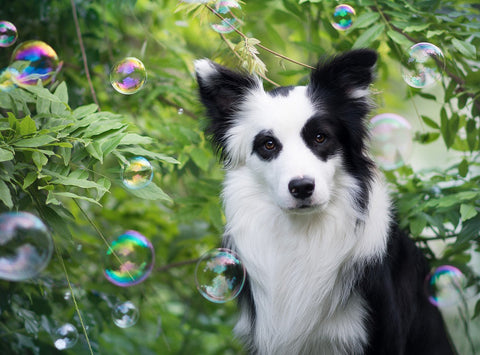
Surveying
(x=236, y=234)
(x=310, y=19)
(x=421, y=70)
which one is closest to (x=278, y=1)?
(x=310, y=19)

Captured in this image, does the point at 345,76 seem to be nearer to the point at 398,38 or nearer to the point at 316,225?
the point at 398,38

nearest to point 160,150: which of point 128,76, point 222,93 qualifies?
point 128,76

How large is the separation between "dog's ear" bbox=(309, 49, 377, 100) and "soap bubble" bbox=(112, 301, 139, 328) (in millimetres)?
1627

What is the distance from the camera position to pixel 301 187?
7.77 ft

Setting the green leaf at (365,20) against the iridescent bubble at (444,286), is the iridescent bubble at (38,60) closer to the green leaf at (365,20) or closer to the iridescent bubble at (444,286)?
the green leaf at (365,20)

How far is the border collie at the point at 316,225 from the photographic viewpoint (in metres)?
2.60

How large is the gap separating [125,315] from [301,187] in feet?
4.64

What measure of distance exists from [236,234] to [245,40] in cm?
103

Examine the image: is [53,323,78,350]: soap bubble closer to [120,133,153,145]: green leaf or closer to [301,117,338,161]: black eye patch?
[120,133,153,145]: green leaf

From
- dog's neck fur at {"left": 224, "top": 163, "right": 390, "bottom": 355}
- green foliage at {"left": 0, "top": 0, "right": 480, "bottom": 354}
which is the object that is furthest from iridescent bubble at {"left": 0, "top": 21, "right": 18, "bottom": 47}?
dog's neck fur at {"left": 224, "top": 163, "right": 390, "bottom": 355}

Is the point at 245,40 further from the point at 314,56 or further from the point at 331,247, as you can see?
the point at 314,56

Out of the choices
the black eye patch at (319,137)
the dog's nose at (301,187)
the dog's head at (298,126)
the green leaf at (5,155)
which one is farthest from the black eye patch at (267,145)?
the green leaf at (5,155)

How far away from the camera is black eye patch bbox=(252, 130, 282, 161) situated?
2.61 m

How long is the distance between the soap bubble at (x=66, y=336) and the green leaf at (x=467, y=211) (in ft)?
7.01
